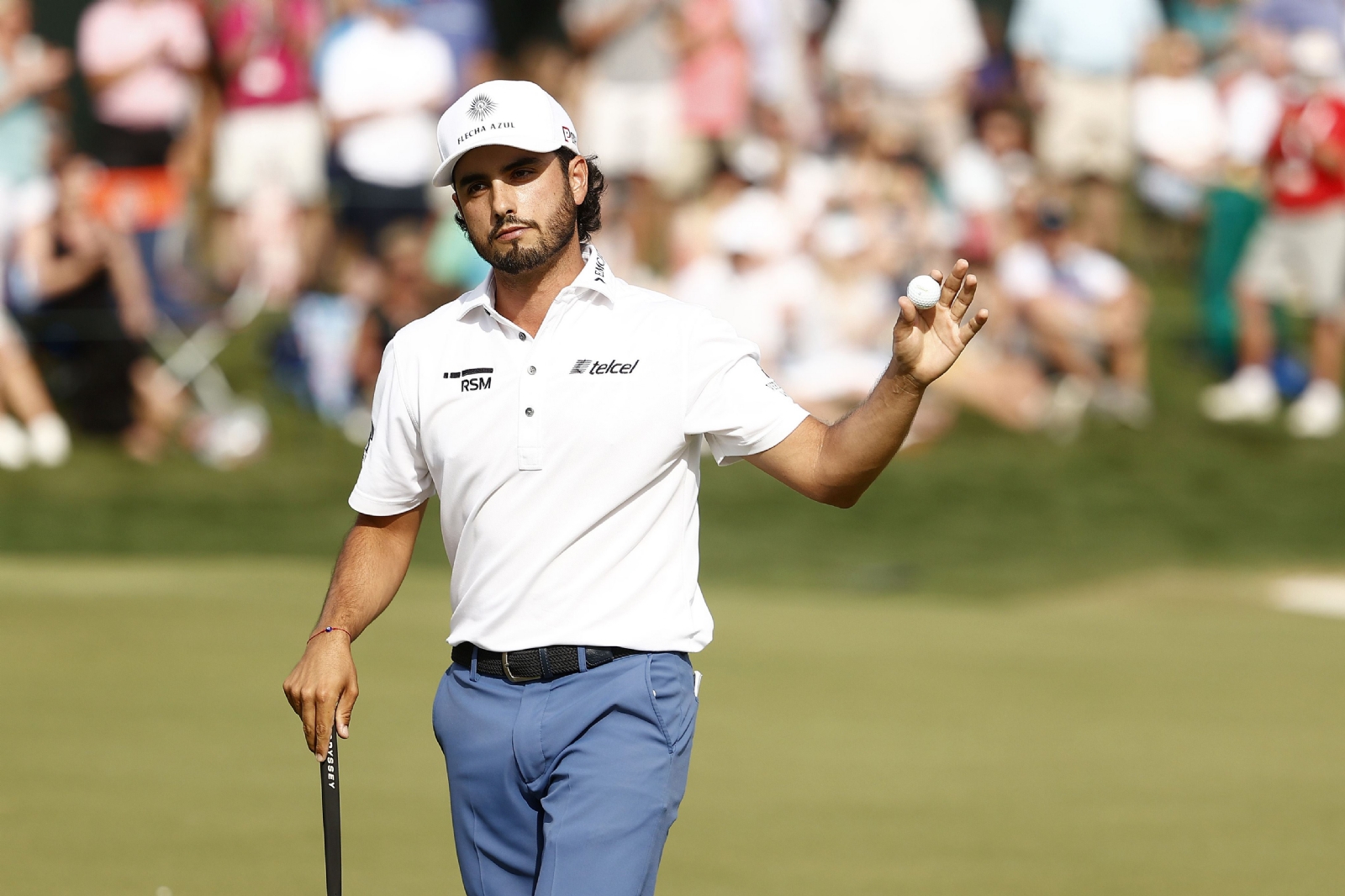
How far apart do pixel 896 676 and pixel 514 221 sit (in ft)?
17.9

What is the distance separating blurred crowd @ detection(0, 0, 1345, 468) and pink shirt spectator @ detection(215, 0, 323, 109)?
1.1 inches

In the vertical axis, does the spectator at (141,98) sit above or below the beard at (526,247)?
above

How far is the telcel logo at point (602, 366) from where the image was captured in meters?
3.80

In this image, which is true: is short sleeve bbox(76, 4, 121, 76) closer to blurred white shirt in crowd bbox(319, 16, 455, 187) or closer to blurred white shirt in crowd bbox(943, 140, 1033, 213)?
blurred white shirt in crowd bbox(319, 16, 455, 187)

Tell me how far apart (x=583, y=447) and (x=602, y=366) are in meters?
0.18

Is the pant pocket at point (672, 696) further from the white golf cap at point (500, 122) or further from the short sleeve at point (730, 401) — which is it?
the white golf cap at point (500, 122)

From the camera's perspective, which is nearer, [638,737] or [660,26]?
[638,737]

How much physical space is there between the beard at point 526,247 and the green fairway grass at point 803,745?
104 inches

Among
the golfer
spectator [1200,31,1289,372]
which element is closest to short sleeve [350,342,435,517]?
the golfer

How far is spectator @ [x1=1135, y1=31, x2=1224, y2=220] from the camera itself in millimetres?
14172

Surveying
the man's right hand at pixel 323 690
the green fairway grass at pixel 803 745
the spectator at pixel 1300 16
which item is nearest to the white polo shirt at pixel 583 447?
the man's right hand at pixel 323 690

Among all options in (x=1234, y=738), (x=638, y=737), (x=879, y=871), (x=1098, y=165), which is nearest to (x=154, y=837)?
(x=879, y=871)

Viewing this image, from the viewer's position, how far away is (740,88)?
1429cm

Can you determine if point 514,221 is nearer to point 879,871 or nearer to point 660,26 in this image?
point 879,871
